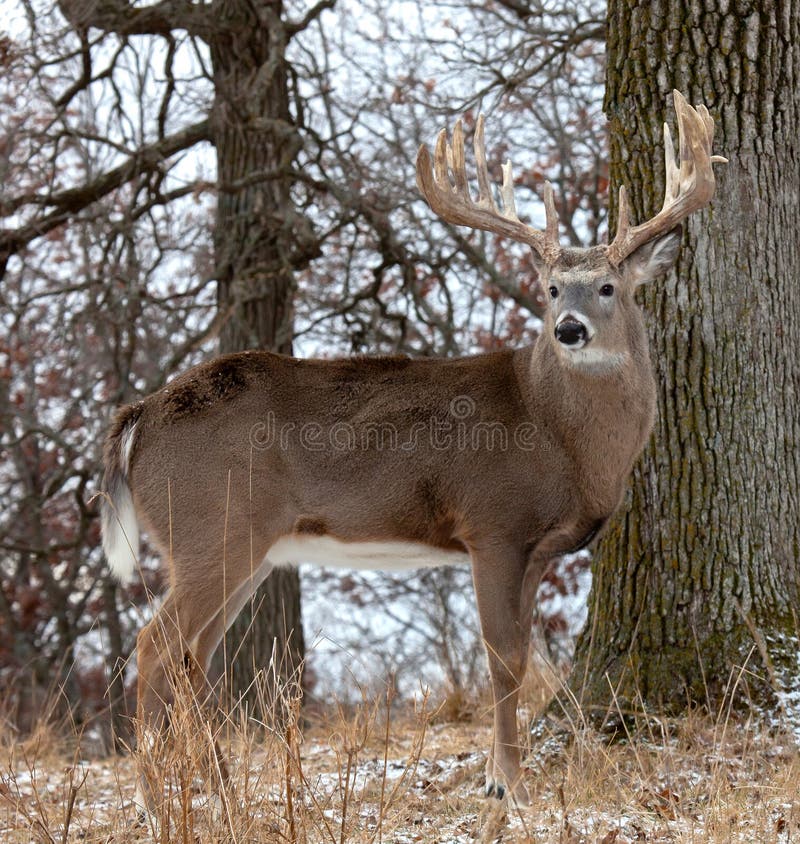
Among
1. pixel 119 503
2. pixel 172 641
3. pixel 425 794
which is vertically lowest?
pixel 425 794

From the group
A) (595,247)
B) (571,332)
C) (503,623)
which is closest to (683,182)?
(595,247)

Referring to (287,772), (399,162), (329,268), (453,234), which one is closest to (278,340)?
(453,234)

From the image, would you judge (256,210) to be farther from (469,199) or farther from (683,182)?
(683,182)

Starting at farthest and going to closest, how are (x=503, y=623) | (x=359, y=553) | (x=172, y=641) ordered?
(x=359, y=553), (x=172, y=641), (x=503, y=623)

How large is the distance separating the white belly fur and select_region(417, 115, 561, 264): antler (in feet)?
4.84

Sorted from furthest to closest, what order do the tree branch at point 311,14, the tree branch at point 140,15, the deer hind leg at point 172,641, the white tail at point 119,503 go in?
the tree branch at point 311,14 → the tree branch at point 140,15 → the white tail at point 119,503 → the deer hind leg at point 172,641

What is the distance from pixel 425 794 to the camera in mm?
4785

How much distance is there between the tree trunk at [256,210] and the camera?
8.88 metres

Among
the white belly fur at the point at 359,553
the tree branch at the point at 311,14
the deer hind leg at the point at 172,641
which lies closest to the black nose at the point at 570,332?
the white belly fur at the point at 359,553

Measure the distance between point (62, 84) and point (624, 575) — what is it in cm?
775

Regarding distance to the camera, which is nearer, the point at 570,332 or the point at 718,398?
the point at 570,332

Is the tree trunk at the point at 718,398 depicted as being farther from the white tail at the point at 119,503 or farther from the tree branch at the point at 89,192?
the tree branch at the point at 89,192

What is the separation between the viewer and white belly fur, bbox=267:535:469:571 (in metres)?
5.17

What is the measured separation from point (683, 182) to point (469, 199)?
997mm
